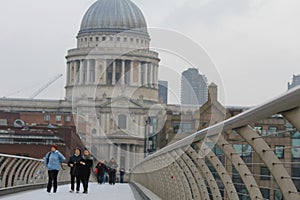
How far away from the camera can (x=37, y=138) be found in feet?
349

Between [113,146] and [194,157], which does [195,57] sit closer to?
[194,157]

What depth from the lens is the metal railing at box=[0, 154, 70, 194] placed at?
2209 cm

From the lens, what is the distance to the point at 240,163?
8719mm

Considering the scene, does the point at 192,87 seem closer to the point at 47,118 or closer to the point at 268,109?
the point at 268,109

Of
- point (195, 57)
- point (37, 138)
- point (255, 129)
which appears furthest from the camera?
point (37, 138)

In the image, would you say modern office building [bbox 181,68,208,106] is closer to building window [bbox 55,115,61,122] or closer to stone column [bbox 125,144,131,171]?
stone column [bbox 125,144,131,171]

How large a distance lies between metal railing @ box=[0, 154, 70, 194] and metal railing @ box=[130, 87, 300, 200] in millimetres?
7473

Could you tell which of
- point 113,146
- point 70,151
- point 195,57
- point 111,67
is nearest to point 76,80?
point 111,67

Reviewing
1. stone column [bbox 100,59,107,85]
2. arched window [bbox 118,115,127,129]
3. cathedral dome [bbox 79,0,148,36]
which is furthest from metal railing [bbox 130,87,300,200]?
cathedral dome [bbox 79,0,148,36]

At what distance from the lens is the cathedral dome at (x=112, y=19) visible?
189 m

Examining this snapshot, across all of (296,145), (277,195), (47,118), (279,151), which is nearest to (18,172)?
(277,195)

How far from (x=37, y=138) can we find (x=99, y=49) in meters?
59.7

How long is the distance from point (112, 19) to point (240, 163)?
607ft

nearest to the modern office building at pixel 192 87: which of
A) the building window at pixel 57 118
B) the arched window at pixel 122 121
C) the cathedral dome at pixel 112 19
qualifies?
the building window at pixel 57 118
